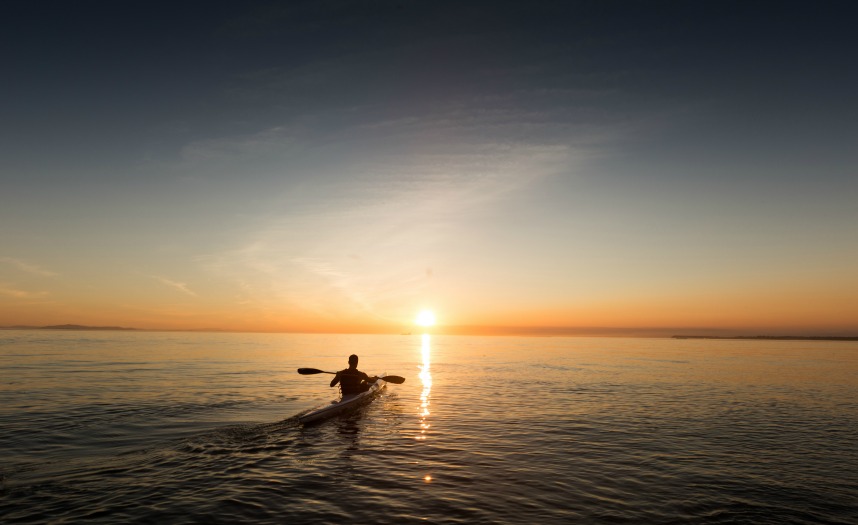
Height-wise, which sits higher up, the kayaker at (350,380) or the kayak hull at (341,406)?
the kayaker at (350,380)

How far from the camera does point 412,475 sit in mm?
15227

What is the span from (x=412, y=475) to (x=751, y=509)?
31.2 ft

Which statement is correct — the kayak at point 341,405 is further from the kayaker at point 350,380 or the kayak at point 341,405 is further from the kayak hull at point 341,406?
the kayaker at point 350,380

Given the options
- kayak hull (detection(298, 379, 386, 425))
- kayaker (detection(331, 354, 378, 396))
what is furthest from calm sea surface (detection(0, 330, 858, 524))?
kayaker (detection(331, 354, 378, 396))

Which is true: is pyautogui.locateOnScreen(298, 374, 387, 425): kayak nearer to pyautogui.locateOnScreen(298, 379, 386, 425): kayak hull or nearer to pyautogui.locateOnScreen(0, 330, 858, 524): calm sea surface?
pyautogui.locateOnScreen(298, 379, 386, 425): kayak hull

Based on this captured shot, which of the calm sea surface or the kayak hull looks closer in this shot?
the calm sea surface

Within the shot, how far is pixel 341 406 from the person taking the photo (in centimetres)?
2689

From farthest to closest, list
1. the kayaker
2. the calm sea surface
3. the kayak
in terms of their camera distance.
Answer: the kayaker → the kayak → the calm sea surface

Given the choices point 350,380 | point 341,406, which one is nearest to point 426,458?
point 341,406

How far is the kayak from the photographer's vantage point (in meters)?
23.8

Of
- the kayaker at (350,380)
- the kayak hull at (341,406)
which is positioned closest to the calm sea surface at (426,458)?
the kayak hull at (341,406)

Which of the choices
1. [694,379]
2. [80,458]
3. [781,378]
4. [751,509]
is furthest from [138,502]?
[781,378]

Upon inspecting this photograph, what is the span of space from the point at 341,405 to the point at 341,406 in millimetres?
55

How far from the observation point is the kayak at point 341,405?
23834mm
